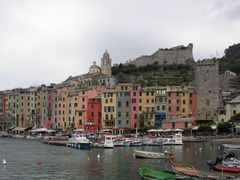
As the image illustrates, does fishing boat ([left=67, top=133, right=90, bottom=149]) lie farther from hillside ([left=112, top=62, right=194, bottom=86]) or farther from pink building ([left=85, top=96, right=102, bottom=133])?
hillside ([left=112, top=62, right=194, bottom=86])

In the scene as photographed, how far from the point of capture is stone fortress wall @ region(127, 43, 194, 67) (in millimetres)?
175750

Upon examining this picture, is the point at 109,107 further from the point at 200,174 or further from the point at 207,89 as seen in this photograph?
the point at 200,174

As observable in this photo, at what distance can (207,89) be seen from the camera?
11812 centimetres

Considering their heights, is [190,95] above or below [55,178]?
above

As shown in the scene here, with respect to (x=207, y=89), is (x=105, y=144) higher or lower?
lower

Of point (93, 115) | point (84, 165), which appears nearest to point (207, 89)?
point (93, 115)

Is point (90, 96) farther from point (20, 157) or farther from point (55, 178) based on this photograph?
point (55, 178)

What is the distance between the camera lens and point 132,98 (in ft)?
395

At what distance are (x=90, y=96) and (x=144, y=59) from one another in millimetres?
53152

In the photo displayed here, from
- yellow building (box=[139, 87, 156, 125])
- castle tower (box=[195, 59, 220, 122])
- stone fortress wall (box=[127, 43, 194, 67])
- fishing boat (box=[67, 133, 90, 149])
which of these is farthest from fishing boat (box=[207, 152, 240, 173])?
stone fortress wall (box=[127, 43, 194, 67])

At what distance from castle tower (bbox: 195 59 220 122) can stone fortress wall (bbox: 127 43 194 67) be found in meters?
55.5

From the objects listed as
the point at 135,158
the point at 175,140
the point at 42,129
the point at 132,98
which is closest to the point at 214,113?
the point at 132,98

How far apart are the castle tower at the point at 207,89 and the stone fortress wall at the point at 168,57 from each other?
55502 mm

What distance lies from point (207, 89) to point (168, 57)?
59.7 meters
